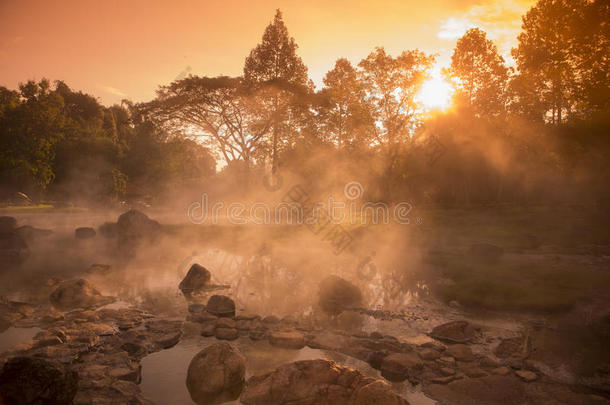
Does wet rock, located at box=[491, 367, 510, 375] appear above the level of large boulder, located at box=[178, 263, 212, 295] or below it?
below

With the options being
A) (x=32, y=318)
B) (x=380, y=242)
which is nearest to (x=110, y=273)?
(x=32, y=318)

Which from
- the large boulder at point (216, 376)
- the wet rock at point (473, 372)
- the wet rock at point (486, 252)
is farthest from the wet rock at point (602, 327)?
the large boulder at point (216, 376)

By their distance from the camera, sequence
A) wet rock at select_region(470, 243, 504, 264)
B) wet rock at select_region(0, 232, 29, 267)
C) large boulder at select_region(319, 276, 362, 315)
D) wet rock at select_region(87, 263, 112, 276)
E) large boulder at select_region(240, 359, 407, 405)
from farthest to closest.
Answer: wet rock at select_region(0, 232, 29, 267) → wet rock at select_region(470, 243, 504, 264) → wet rock at select_region(87, 263, 112, 276) → large boulder at select_region(319, 276, 362, 315) → large boulder at select_region(240, 359, 407, 405)

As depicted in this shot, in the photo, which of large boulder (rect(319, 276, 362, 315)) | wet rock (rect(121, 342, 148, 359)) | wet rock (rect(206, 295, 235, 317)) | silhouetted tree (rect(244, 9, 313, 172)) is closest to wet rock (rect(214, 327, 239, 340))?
wet rock (rect(206, 295, 235, 317))

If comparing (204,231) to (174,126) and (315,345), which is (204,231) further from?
(315,345)

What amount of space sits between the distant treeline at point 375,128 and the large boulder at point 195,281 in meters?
18.4

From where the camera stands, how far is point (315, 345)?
8.19 m

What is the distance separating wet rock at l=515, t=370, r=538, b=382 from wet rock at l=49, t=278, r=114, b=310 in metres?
11.7

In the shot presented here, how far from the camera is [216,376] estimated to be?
6336mm

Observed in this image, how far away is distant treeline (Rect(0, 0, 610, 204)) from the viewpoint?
2459cm

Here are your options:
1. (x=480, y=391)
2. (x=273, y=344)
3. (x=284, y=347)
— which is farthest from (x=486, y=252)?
(x=273, y=344)

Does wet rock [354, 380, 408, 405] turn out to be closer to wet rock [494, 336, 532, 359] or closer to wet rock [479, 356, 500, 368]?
wet rock [479, 356, 500, 368]

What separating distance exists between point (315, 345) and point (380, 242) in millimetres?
16921

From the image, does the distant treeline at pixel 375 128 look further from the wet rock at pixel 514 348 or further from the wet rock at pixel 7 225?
the wet rock at pixel 514 348
